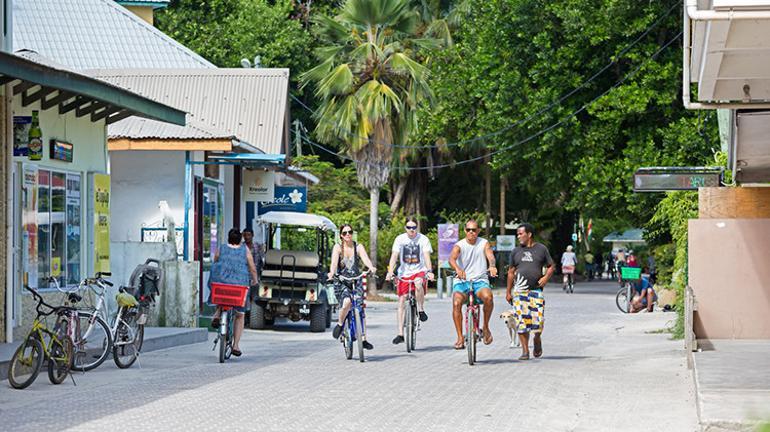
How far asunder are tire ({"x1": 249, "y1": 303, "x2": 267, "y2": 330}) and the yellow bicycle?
10.4 m

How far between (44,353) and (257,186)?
737 inches

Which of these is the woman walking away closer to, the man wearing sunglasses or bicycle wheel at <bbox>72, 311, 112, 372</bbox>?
bicycle wheel at <bbox>72, 311, 112, 372</bbox>

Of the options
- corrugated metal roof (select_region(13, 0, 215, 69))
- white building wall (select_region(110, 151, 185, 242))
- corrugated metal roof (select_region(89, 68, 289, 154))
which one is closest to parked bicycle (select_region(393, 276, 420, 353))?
white building wall (select_region(110, 151, 185, 242))

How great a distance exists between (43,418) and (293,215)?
17.1m

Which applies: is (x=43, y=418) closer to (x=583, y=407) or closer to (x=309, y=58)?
(x=583, y=407)

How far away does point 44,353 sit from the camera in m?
14.0

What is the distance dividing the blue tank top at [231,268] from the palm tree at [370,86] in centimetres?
2749

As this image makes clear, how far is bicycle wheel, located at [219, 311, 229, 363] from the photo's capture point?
17.1 m

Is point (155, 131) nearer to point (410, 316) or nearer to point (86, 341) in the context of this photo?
point (410, 316)

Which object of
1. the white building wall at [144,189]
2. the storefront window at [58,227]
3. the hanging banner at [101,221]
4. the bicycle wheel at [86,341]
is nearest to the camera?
the bicycle wheel at [86,341]

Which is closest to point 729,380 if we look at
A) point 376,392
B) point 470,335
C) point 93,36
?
point 376,392

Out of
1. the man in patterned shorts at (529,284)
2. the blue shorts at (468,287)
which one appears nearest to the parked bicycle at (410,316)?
the blue shorts at (468,287)

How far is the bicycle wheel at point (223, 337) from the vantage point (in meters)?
17.1

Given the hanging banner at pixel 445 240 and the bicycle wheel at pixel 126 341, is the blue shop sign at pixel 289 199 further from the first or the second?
the bicycle wheel at pixel 126 341
